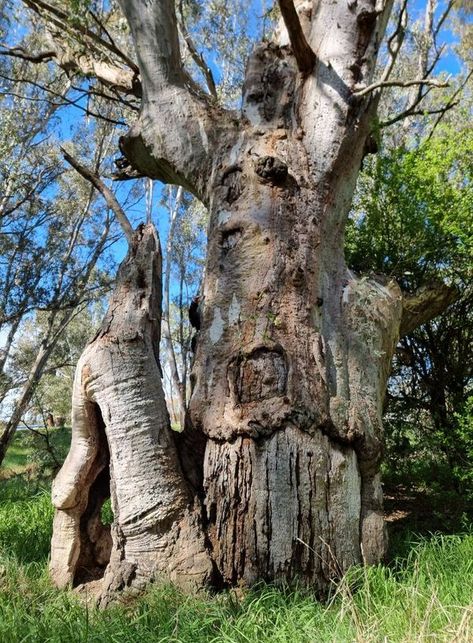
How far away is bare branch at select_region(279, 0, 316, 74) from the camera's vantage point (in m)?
3.28

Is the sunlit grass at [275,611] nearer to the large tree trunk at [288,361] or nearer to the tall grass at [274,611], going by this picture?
the tall grass at [274,611]

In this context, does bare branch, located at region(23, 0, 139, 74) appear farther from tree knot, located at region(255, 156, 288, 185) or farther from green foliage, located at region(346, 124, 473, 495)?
green foliage, located at region(346, 124, 473, 495)

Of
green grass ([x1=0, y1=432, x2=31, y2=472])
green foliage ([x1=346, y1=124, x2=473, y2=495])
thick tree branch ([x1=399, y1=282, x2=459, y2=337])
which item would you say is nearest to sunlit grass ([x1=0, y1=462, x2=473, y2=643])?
green foliage ([x1=346, y1=124, x2=473, y2=495])

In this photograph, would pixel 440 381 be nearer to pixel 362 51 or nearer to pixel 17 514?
pixel 362 51

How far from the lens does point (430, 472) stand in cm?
484

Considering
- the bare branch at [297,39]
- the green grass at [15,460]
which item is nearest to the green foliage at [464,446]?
the bare branch at [297,39]

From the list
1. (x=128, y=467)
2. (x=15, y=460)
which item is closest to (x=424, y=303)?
(x=128, y=467)

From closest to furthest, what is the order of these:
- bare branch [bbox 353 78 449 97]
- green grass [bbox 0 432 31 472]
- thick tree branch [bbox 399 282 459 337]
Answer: bare branch [bbox 353 78 449 97]
thick tree branch [bbox 399 282 459 337]
green grass [bbox 0 432 31 472]

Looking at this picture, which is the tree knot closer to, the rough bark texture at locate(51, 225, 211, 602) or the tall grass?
the rough bark texture at locate(51, 225, 211, 602)

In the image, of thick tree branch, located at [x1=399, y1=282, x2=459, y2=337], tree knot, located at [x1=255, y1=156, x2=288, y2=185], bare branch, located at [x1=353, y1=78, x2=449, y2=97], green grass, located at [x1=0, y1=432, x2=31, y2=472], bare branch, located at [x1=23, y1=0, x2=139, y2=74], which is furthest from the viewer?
green grass, located at [x1=0, y1=432, x2=31, y2=472]

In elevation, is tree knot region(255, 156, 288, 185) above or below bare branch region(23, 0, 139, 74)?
below

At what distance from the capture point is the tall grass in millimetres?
2240

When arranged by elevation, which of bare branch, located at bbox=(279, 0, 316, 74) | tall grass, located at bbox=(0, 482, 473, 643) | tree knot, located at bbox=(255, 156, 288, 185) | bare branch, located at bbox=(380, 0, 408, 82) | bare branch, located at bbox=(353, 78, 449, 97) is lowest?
tall grass, located at bbox=(0, 482, 473, 643)

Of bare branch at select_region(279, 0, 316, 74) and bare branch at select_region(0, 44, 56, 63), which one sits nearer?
bare branch at select_region(279, 0, 316, 74)
